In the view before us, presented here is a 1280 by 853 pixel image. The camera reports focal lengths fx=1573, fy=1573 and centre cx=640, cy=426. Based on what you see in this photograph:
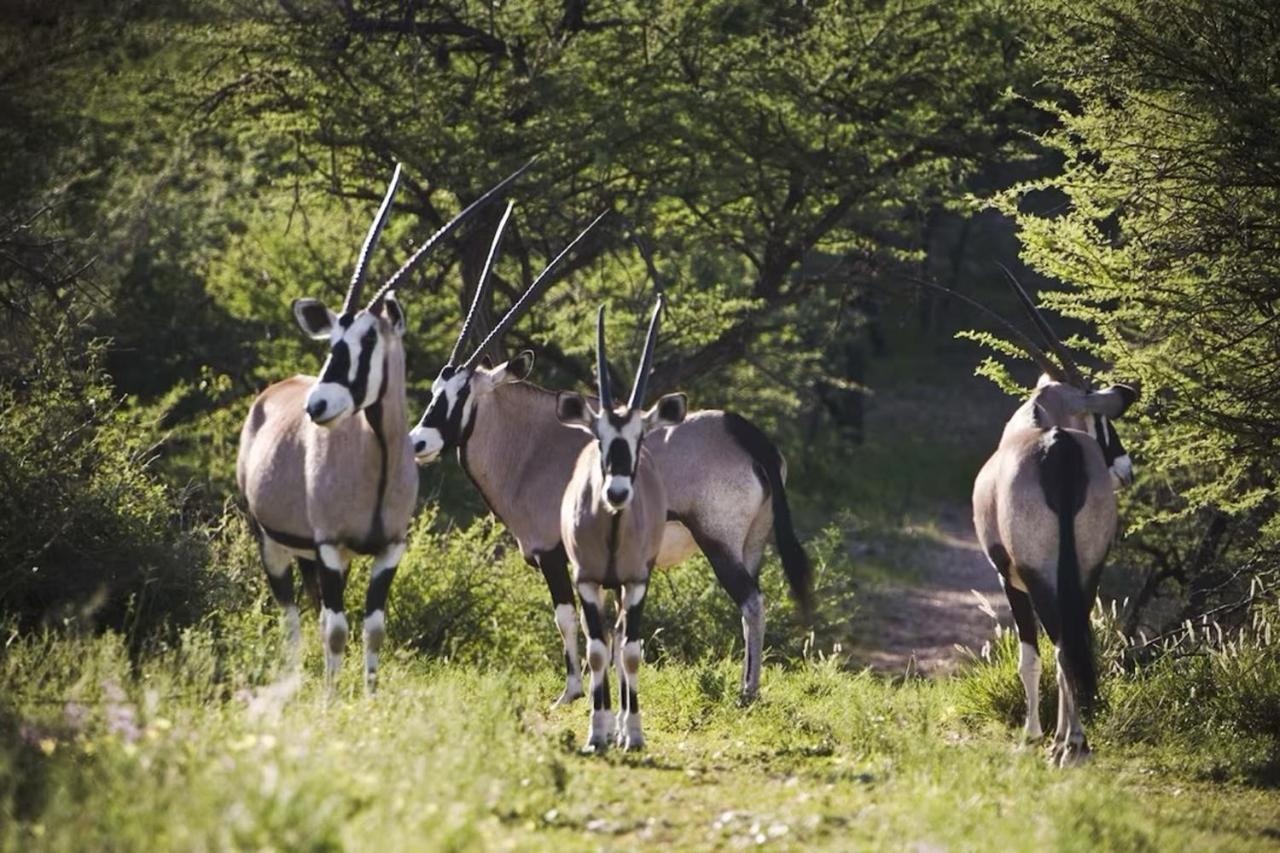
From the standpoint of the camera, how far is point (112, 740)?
5.75m

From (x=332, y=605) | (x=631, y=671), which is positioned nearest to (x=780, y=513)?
(x=631, y=671)

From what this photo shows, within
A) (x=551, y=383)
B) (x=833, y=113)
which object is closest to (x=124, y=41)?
(x=551, y=383)

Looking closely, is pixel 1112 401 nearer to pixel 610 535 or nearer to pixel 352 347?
pixel 610 535

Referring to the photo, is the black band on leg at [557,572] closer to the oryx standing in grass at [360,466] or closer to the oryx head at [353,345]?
the oryx standing in grass at [360,466]

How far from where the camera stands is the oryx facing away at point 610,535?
8.24m

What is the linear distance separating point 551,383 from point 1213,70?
38.6 ft

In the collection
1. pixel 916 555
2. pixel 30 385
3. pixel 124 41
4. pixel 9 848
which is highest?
pixel 124 41

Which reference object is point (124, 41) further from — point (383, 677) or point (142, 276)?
point (383, 677)

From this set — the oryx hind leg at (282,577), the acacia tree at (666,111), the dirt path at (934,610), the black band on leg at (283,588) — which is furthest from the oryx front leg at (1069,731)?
the acacia tree at (666,111)

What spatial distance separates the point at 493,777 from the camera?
6660 mm

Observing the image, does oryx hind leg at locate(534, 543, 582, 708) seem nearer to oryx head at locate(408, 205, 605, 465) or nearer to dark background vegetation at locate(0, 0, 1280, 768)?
oryx head at locate(408, 205, 605, 465)

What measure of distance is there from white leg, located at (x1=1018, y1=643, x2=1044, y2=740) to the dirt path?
6879mm

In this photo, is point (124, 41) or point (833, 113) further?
point (124, 41)

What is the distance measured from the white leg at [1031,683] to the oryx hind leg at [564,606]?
2.89 metres
